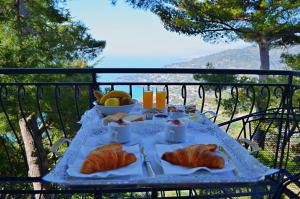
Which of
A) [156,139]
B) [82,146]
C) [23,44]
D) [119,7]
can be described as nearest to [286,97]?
[156,139]

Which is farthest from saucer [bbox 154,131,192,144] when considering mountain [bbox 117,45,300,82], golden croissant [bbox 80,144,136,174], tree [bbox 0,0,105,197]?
mountain [bbox 117,45,300,82]

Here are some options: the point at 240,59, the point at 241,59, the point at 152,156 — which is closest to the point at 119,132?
the point at 152,156

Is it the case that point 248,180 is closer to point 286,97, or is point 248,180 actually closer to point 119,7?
point 286,97

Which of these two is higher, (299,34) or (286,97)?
(299,34)

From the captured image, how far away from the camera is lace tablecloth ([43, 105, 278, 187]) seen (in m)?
1.03

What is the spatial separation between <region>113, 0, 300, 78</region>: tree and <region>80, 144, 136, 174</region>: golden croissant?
7.40 metres

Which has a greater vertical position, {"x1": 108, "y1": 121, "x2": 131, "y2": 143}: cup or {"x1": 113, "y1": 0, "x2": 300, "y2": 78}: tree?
{"x1": 113, "y1": 0, "x2": 300, "y2": 78}: tree

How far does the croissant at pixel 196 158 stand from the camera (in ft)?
3.61

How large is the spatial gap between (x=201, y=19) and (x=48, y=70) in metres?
7.19

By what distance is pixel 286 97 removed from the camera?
243cm

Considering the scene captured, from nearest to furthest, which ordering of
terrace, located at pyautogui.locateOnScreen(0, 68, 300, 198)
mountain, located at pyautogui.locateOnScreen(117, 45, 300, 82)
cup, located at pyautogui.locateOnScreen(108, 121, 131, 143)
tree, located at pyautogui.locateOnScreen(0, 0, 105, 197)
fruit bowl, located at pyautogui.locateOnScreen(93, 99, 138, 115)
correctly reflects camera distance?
cup, located at pyautogui.locateOnScreen(108, 121, 131, 143) < fruit bowl, located at pyautogui.locateOnScreen(93, 99, 138, 115) < terrace, located at pyautogui.locateOnScreen(0, 68, 300, 198) < tree, located at pyautogui.locateOnScreen(0, 0, 105, 197) < mountain, located at pyautogui.locateOnScreen(117, 45, 300, 82)

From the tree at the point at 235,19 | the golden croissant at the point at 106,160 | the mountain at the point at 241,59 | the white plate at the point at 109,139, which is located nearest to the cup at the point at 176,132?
the white plate at the point at 109,139

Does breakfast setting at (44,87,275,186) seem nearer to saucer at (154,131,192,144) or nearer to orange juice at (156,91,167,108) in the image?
saucer at (154,131,192,144)

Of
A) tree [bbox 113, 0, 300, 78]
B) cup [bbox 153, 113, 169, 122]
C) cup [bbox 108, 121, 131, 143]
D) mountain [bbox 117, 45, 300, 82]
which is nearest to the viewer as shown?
cup [bbox 108, 121, 131, 143]
